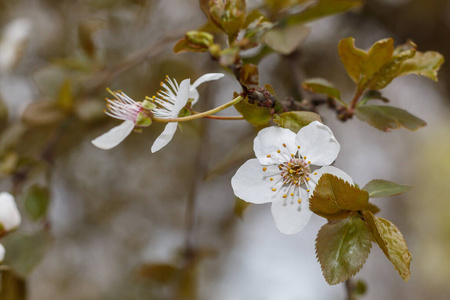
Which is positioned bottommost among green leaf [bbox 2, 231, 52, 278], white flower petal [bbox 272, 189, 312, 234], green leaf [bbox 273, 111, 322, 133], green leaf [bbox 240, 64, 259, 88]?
green leaf [bbox 2, 231, 52, 278]

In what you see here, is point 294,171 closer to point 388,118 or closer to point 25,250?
point 388,118

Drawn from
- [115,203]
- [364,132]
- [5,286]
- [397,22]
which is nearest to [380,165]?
[364,132]

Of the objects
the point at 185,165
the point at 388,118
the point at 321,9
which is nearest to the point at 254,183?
the point at 388,118

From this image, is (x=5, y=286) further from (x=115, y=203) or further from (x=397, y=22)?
(x=397, y=22)

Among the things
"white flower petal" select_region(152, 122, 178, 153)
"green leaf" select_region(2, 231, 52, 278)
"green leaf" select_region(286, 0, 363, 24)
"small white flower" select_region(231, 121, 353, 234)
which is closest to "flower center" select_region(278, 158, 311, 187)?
"small white flower" select_region(231, 121, 353, 234)

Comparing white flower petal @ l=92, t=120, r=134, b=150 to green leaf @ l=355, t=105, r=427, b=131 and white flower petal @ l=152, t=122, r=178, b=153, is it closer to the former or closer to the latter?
white flower petal @ l=152, t=122, r=178, b=153

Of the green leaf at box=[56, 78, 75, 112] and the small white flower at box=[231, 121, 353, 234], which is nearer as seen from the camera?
the small white flower at box=[231, 121, 353, 234]

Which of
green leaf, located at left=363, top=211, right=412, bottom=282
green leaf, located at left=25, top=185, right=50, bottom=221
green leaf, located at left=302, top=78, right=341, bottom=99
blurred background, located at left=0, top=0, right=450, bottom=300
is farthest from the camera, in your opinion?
blurred background, located at left=0, top=0, right=450, bottom=300
